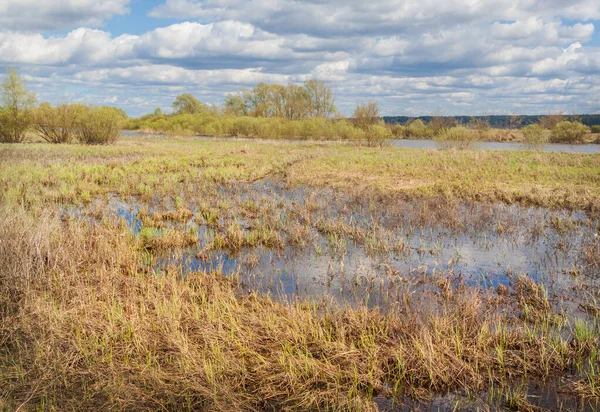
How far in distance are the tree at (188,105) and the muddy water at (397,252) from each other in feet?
256

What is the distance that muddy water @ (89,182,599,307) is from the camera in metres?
7.39

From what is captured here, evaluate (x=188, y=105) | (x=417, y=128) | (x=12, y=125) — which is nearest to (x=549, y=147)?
(x=417, y=128)

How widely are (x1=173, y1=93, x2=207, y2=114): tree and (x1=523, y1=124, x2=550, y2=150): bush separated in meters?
63.8

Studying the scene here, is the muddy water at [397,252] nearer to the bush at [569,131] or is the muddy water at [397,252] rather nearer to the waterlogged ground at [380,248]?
the waterlogged ground at [380,248]

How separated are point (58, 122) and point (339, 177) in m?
31.3

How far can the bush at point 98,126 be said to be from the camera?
38.1 metres

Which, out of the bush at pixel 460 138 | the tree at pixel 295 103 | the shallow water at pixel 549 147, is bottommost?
the shallow water at pixel 549 147

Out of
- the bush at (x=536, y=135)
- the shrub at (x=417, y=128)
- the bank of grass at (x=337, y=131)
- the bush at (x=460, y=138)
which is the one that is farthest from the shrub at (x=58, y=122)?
the shrub at (x=417, y=128)

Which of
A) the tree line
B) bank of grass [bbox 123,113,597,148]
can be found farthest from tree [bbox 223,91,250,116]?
the tree line

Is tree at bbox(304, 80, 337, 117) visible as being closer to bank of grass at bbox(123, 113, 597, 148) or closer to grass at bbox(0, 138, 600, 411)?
bank of grass at bbox(123, 113, 597, 148)

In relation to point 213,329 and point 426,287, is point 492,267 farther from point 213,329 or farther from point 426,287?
point 213,329

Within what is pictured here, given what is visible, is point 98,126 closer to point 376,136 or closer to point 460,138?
point 376,136

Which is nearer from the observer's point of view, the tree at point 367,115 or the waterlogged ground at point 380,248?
the waterlogged ground at point 380,248

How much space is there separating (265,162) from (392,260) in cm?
1728
